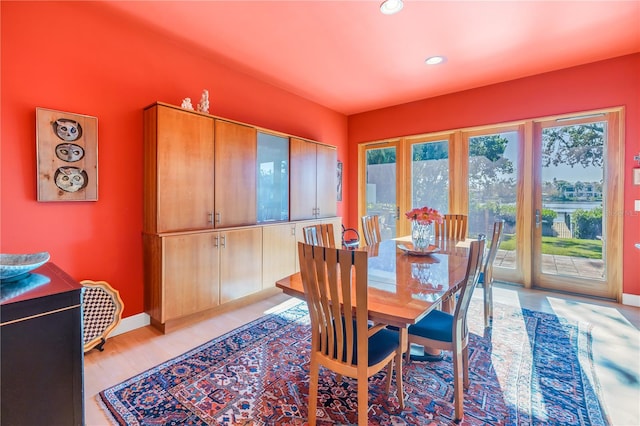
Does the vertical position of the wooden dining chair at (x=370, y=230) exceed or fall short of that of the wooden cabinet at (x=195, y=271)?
it exceeds it

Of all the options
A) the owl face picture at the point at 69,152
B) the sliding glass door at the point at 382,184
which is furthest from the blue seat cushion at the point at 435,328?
the sliding glass door at the point at 382,184

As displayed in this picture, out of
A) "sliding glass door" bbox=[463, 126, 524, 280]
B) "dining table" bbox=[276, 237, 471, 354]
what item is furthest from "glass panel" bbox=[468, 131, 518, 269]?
"dining table" bbox=[276, 237, 471, 354]

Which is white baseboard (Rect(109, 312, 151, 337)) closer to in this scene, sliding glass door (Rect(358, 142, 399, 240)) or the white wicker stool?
the white wicker stool

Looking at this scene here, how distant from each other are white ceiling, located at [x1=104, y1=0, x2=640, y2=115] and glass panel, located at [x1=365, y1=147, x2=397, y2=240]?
147cm

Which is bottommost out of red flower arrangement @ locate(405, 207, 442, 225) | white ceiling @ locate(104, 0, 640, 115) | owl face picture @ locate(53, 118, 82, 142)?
red flower arrangement @ locate(405, 207, 442, 225)

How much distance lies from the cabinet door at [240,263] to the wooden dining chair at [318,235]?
3.24 ft

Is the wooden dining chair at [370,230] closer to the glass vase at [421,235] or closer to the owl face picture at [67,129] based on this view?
the glass vase at [421,235]

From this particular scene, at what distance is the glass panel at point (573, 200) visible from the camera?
11.3 ft

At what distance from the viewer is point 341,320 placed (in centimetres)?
142

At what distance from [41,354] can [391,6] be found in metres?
3.07

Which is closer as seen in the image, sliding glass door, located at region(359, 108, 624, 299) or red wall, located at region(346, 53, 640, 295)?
red wall, located at region(346, 53, 640, 295)

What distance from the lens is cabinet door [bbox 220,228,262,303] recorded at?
9.68 ft

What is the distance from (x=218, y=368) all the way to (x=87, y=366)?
954mm

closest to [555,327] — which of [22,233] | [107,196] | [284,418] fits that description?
[284,418]
